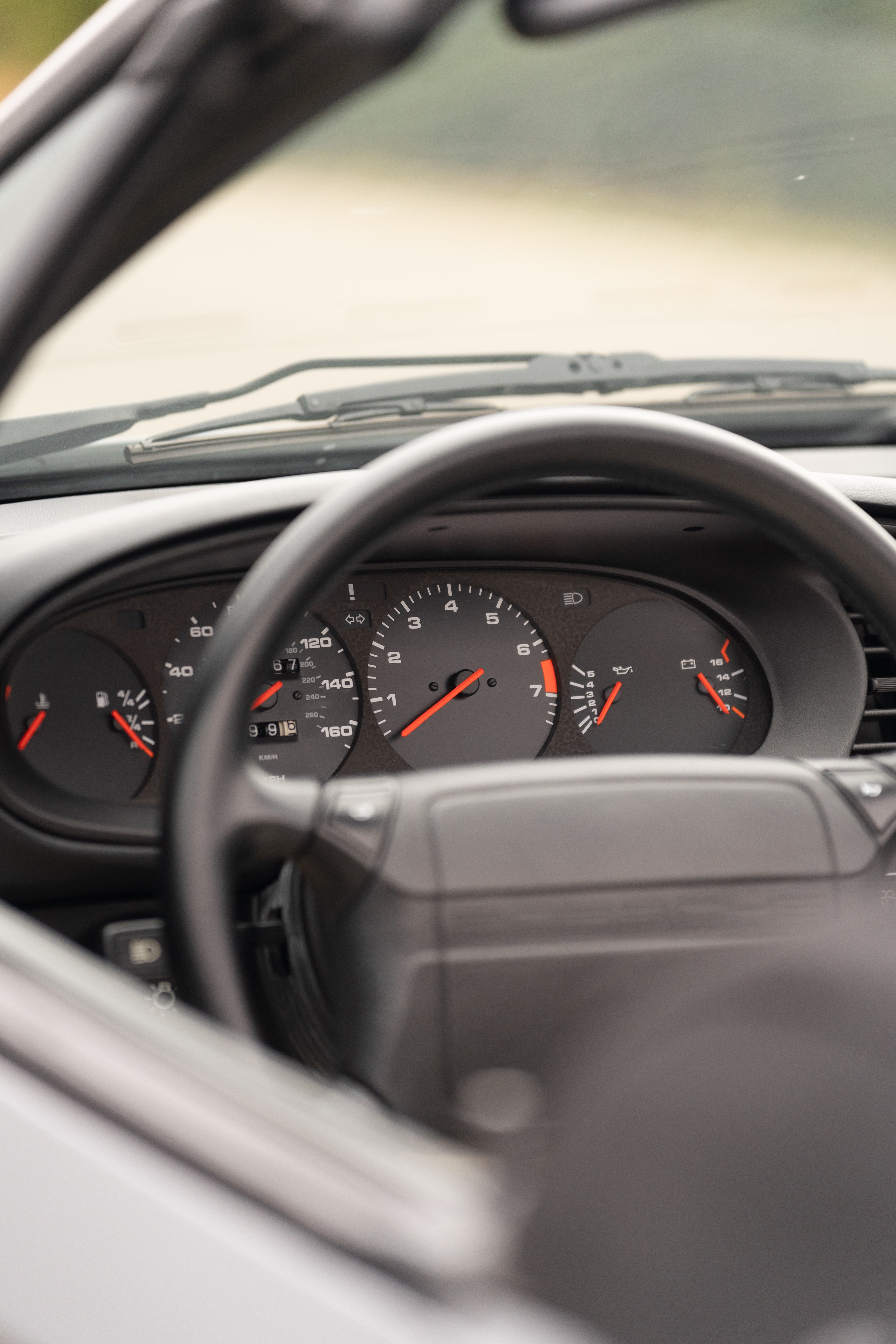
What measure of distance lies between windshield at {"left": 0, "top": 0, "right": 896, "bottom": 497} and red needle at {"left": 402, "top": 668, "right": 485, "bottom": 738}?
42 cm

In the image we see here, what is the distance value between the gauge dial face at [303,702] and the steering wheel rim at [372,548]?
910 mm

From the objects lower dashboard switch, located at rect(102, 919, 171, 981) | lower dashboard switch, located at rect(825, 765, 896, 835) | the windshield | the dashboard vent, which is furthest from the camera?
the dashboard vent

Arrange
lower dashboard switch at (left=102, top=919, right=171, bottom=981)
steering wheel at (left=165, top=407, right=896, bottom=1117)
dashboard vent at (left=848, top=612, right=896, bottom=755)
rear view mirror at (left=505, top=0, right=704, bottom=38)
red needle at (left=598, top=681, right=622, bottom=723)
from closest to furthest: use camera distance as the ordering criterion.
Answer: rear view mirror at (left=505, top=0, right=704, bottom=38)
steering wheel at (left=165, top=407, right=896, bottom=1117)
lower dashboard switch at (left=102, top=919, right=171, bottom=981)
dashboard vent at (left=848, top=612, right=896, bottom=755)
red needle at (left=598, top=681, right=622, bottom=723)

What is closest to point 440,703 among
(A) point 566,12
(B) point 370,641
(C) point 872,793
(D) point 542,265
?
(B) point 370,641

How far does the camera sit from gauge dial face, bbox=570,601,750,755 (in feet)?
7.29

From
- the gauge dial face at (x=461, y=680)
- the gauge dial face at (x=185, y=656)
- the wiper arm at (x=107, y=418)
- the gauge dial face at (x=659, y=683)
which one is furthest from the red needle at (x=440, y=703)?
the wiper arm at (x=107, y=418)

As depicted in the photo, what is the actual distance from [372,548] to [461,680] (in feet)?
3.43

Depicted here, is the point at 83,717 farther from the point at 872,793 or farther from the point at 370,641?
the point at 872,793

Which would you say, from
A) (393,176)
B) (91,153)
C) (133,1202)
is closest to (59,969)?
(133,1202)

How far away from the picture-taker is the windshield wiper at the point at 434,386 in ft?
6.27

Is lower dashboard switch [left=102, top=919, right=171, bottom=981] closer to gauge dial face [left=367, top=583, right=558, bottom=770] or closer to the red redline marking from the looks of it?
gauge dial face [left=367, top=583, right=558, bottom=770]

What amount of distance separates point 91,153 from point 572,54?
1746 millimetres

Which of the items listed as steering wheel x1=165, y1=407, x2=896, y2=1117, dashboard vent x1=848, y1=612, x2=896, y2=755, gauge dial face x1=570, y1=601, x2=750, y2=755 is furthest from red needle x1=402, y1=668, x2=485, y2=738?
steering wheel x1=165, y1=407, x2=896, y2=1117

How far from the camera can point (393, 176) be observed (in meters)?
2.27
